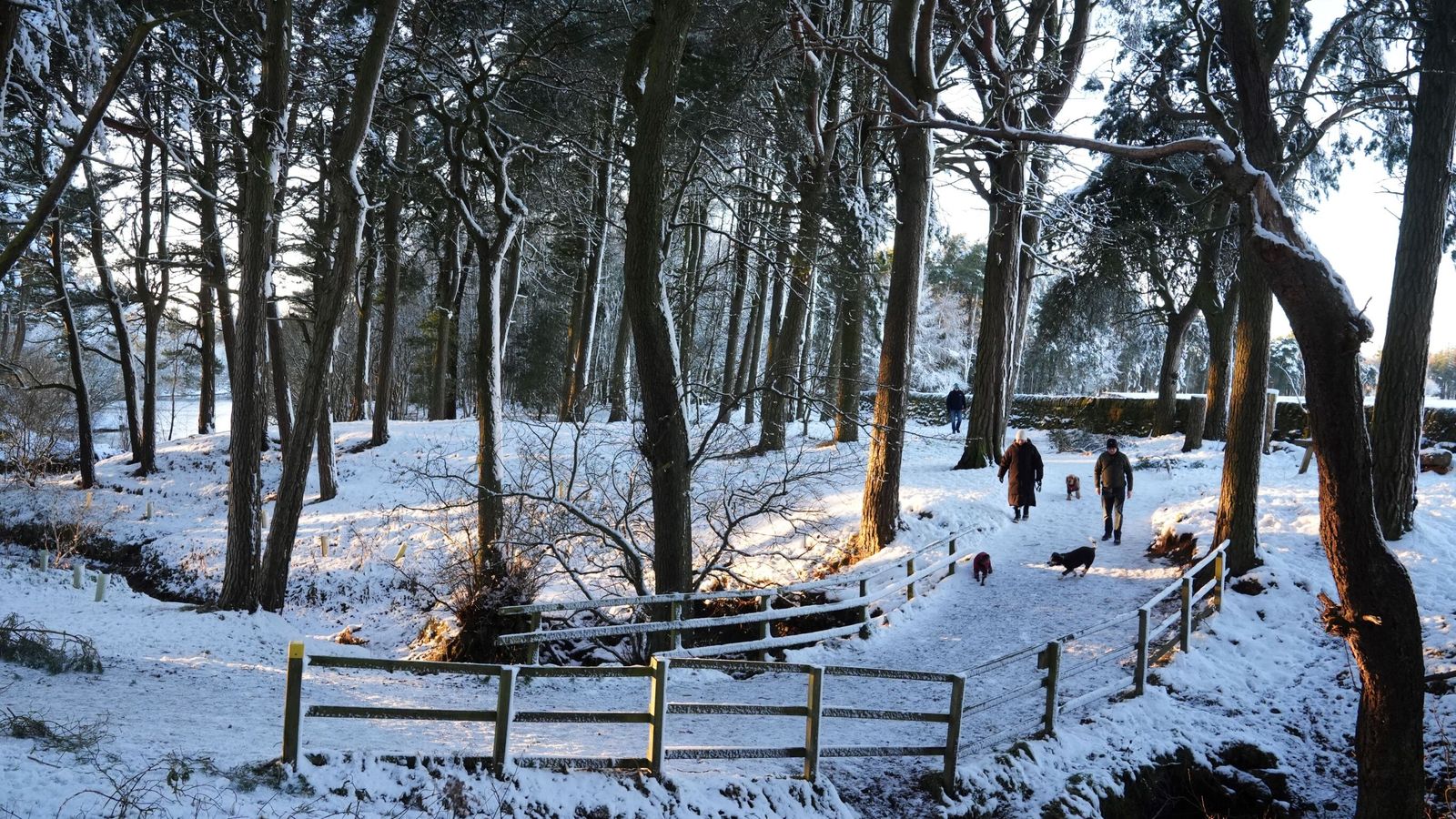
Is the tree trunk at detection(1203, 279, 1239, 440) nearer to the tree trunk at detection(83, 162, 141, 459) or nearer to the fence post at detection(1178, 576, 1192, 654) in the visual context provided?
the fence post at detection(1178, 576, 1192, 654)

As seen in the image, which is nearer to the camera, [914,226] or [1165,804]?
[1165,804]

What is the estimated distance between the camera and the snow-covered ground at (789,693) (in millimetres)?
5750

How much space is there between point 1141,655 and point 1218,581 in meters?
2.68

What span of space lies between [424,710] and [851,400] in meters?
15.5

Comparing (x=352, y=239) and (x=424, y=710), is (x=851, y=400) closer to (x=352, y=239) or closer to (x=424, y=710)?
(x=352, y=239)

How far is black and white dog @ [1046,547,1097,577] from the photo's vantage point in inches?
510

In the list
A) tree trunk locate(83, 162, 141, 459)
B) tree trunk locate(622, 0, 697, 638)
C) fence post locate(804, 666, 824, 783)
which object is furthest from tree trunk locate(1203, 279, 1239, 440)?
tree trunk locate(83, 162, 141, 459)

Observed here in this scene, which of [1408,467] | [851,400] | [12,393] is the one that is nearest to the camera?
[1408,467]

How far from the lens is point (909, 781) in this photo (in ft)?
24.8

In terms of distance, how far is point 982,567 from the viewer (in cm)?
1323

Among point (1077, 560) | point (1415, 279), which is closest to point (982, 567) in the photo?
point (1077, 560)

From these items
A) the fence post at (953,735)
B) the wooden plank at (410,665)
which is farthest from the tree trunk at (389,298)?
the fence post at (953,735)

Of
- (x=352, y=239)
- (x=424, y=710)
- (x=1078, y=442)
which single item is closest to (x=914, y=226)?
(x=352, y=239)

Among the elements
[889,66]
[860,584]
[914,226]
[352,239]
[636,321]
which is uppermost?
[889,66]
